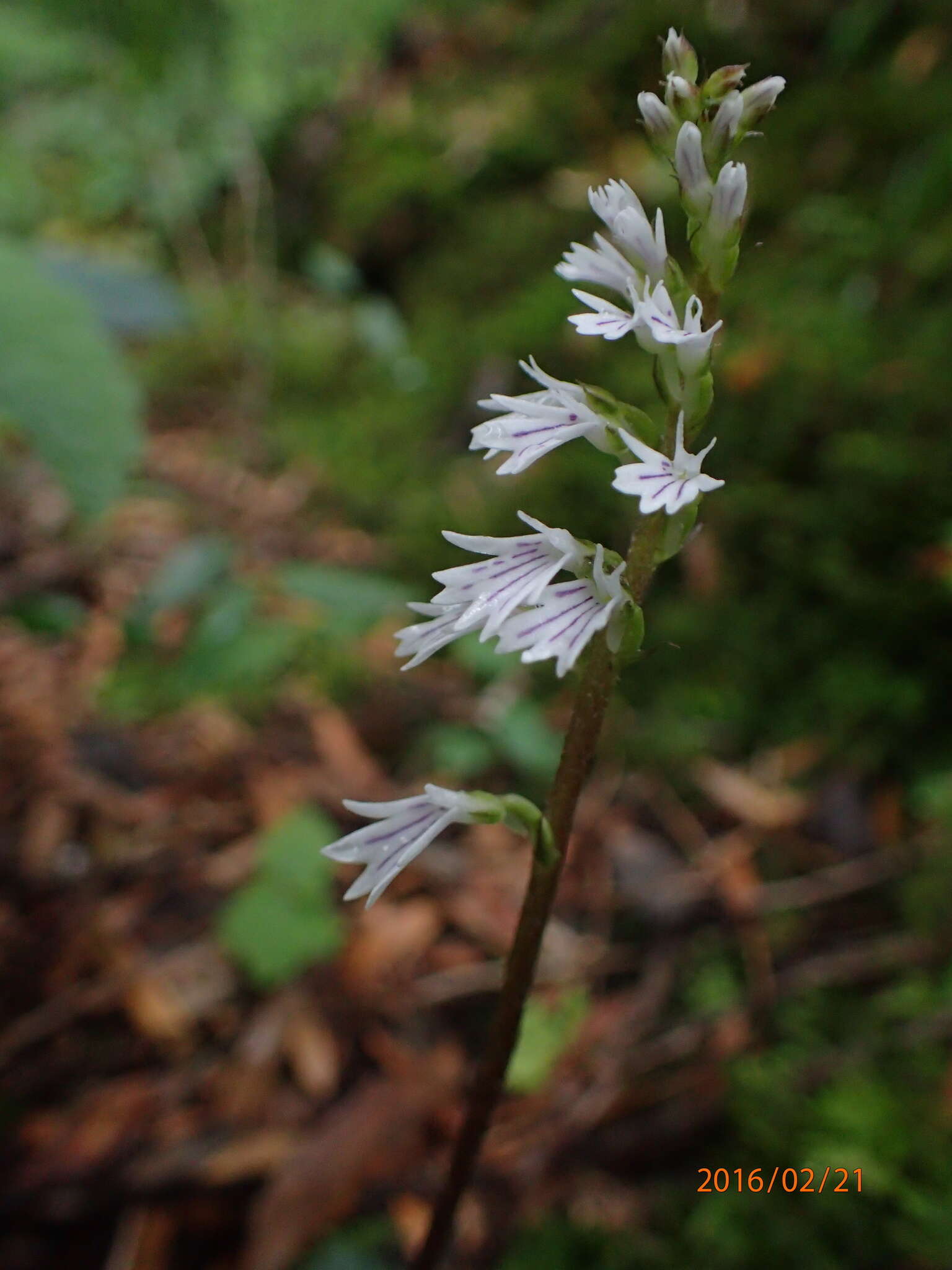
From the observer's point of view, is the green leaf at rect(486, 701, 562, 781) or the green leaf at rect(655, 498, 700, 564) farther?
the green leaf at rect(486, 701, 562, 781)

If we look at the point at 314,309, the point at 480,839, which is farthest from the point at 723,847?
the point at 314,309

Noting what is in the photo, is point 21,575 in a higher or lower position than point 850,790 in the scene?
higher

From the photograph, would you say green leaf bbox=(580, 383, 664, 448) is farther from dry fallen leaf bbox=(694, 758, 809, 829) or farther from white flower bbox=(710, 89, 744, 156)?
dry fallen leaf bbox=(694, 758, 809, 829)

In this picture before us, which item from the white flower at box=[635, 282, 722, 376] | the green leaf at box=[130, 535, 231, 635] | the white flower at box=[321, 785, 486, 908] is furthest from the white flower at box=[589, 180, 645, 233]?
the green leaf at box=[130, 535, 231, 635]

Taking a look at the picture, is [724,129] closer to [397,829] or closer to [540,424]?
[540,424]

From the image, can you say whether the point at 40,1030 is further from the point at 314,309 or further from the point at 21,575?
the point at 314,309

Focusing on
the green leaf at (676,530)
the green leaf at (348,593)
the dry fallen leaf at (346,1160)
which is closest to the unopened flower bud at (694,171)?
the green leaf at (676,530)
